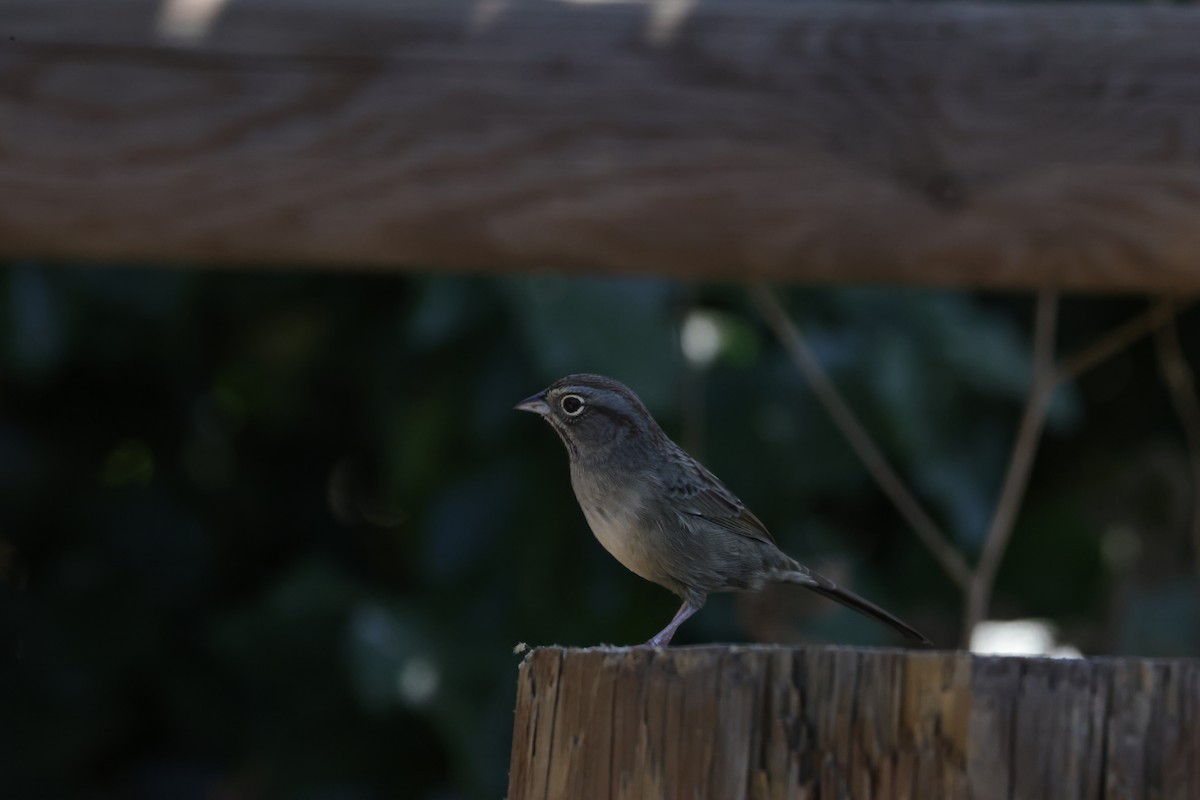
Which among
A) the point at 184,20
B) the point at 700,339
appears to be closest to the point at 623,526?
the point at 700,339

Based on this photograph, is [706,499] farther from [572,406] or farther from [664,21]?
[664,21]

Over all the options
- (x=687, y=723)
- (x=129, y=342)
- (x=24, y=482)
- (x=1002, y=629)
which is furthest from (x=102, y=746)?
(x=687, y=723)

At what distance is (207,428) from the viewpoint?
21.0ft

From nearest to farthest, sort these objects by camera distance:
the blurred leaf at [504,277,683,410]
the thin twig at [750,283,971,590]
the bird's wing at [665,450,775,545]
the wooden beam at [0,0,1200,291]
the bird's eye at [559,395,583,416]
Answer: the wooden beam at [0,0,1200,291] → the bird's eye at [559,395,583,416] → the bird's wing at [665,450,775,545] → the blurred leaf at [504,277,683,410] → the thin twig at [750,283,971,590]

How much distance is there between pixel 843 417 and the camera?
4.76m

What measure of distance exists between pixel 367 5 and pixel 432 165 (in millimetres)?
407

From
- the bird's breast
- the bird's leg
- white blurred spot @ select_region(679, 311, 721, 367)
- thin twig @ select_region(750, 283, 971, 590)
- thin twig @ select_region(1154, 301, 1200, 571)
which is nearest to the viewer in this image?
the bird's leg

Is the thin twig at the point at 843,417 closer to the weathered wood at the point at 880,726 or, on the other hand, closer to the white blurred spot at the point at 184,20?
the white blurred spot at the point at 184,20

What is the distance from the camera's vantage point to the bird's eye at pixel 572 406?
3.99 m

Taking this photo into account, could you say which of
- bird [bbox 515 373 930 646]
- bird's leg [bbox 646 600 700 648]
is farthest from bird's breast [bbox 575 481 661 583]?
bird's leg [bbox 646 600 700 648]

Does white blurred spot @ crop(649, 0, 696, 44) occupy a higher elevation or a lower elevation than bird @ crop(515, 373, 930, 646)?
higher

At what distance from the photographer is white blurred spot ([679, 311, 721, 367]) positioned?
486 centimetres

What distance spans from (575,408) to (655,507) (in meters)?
0.34

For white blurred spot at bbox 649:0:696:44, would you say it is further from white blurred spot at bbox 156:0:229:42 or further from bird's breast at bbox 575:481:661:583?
bird's breast at bbox 575:481:661:583
